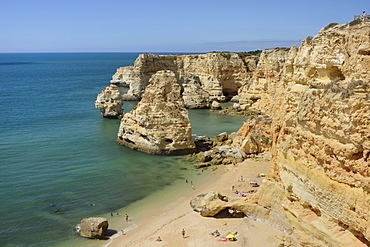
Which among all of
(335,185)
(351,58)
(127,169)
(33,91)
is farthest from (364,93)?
(33,91)

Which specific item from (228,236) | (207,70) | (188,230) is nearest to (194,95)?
(207,70)

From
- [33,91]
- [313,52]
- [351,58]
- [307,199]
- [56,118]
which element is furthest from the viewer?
[33,91]

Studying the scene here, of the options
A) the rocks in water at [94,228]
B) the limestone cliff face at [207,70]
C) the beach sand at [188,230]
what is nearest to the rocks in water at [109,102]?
the limestone cliff face at [207,70]

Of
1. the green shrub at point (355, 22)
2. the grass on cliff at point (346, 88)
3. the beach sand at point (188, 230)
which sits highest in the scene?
the green shrub at point (355, 22)

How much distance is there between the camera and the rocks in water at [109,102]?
52125mm

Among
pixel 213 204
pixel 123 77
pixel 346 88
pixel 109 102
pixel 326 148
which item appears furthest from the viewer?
pixel 123 77

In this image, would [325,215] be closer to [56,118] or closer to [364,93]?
[364,93]

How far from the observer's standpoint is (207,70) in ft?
233

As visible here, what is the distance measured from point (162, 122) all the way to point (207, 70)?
38.4 meters

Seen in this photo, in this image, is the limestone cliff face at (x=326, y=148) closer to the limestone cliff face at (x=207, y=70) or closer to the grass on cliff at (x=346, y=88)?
the grass on cliff at (x=346, y=88)

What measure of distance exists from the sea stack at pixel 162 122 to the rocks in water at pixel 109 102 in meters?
16.4

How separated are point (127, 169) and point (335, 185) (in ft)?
70.1

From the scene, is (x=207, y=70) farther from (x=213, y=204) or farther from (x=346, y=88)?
(x=346, y=88)

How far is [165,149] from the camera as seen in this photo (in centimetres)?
3497
